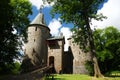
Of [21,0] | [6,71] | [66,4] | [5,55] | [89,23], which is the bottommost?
[6,71]

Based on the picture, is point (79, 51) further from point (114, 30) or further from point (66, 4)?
point (66, 4)

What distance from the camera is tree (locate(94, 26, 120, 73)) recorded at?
4258 centimetres

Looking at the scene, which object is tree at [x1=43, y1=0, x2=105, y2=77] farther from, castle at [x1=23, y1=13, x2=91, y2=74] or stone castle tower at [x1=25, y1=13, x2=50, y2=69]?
stone castle tower at [x1=25, y1=13, x2=50, y2=69]

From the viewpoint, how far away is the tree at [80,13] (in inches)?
1048

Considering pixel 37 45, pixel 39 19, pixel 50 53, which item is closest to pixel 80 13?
pixel 50 53

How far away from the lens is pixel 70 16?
90.7 feet

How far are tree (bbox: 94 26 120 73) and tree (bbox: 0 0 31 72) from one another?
14.6 meters

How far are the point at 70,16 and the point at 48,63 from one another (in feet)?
57.9

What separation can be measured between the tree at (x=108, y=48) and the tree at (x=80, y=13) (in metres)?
14.8

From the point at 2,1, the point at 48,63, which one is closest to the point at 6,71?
the point at 48,63

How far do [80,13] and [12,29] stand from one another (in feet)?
36.4

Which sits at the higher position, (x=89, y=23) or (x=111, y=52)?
(x=89, y=23)

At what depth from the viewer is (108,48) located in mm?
43906

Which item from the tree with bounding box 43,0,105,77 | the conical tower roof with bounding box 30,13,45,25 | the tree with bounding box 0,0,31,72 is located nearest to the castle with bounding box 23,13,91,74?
the conical tower roof with bounding box 30,13,45,25
